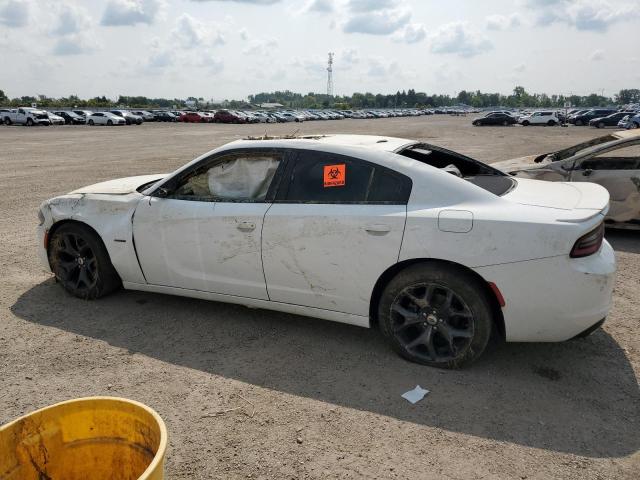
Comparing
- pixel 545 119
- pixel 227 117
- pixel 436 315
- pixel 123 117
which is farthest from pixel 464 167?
pixel 227 117

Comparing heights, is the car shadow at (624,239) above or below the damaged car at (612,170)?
below

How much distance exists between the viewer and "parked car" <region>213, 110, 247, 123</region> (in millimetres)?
58312

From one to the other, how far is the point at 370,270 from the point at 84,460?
212cm

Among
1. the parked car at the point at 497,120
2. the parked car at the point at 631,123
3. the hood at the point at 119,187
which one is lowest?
the parked car at the point at 497,120

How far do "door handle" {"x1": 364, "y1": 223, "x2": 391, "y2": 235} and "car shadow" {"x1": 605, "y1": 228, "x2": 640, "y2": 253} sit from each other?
14.7 ft

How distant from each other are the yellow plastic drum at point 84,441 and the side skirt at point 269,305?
1.96 m

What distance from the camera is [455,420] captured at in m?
3.08

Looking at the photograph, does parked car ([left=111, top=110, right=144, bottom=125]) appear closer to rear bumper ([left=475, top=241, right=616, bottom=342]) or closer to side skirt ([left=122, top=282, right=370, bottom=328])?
side skirt ([left=122, top=282, right=370, bottom=328])

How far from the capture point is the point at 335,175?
3.84 m

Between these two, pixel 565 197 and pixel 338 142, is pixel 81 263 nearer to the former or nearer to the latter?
pixel 338 142

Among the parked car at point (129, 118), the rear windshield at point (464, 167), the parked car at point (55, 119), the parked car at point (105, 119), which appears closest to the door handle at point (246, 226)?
the rear windshield at point (464, 167)

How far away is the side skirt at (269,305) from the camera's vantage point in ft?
12.6

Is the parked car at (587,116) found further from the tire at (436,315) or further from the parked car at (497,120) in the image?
the tire at (436,315)

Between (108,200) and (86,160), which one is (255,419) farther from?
(86,160)
